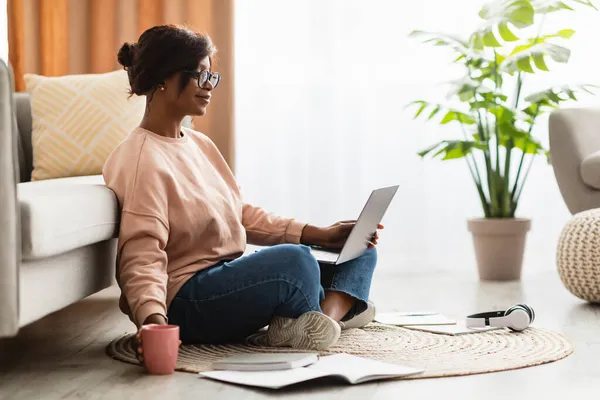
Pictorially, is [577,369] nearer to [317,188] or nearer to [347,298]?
[347,298]

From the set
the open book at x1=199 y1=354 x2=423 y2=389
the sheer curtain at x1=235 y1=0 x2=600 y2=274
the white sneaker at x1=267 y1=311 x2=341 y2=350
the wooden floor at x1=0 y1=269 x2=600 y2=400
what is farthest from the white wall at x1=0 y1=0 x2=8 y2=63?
the open book at x1=199 y1=354 x2=423 y2=389

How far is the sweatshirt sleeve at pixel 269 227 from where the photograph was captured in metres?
2.43

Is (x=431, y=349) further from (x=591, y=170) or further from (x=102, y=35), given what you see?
(x=102, y=35)

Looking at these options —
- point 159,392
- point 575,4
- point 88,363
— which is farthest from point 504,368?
point 575,4

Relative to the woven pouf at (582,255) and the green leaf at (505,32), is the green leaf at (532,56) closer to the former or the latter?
the green leaf at (505,32)

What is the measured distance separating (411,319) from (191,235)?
2.53 ft

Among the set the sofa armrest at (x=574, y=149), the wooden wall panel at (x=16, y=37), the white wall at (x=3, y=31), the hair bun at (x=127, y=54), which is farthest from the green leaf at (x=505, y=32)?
the white wall at (x=3, y=31)

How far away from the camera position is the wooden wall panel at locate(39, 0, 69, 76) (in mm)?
3979

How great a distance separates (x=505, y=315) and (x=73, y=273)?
1118 mm

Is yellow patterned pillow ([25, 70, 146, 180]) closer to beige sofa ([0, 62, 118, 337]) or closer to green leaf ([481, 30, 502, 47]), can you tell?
beige sofa ([0, 62, 118, 337])

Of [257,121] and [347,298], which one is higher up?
[257,121]

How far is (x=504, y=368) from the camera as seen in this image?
1931 mm

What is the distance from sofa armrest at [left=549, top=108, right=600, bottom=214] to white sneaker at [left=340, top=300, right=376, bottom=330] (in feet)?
4.29

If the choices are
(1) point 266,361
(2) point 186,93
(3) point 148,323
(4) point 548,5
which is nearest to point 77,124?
(2) point 186,93
